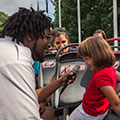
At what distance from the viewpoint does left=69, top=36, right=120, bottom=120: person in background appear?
5.83 ft

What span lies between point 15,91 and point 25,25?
687mm

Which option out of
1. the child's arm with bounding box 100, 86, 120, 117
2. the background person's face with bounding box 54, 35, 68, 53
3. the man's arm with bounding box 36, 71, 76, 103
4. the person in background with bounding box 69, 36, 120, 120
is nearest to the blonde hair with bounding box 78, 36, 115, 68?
the person in background with bounding box 69, 36, 120, 120

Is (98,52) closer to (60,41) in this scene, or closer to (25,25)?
(25,25)

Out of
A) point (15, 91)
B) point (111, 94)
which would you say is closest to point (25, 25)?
point (15, 91)

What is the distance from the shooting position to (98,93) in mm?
1854

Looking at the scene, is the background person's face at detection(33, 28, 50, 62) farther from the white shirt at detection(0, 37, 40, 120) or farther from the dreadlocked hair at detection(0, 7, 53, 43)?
the white shirt at detection(0, 37, 40, 120)

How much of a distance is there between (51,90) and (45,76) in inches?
47.9

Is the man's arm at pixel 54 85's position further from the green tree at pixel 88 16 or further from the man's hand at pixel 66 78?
the green tree at pixel 88 16

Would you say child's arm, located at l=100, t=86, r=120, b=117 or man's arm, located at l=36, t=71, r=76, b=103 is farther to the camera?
man's arm, located at l=36, t=71, r=76, b=103

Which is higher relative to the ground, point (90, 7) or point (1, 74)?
point (90, 7)

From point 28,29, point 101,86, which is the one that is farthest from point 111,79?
point 28,29

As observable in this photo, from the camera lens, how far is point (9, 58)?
0.88 meters

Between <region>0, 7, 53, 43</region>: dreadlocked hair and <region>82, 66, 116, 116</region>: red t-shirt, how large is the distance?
655 millimetres

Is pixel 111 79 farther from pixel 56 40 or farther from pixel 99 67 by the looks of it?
pixel 56 40
